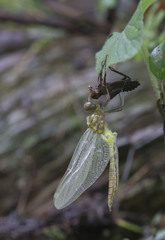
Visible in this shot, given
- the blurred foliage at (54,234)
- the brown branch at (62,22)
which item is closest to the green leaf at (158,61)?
the blurred foliage at (54,234)

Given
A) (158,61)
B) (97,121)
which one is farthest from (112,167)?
(158,61)

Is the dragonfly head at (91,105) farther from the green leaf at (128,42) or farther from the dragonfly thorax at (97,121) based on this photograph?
the green leaf at (128,42)

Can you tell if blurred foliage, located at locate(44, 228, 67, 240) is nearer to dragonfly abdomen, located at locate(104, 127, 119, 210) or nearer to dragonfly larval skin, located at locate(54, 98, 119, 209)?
dragonfly larval skin, located at locate(54, 98, 119, 209)

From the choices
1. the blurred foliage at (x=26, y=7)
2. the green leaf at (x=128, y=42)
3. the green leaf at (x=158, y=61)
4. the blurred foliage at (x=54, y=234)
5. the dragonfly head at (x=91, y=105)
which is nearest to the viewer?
the green leaf at (x=128, y=42)

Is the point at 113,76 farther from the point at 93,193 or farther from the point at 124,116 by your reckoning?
the point at 93,193

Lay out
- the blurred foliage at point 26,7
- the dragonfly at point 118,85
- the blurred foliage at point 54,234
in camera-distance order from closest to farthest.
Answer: the dragonfly at point 118,85, the blurred foliage at point 54,234, the blurred foliage at point 26,7

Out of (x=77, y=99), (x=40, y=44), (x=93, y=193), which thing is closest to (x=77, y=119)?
(x=77, y=99)

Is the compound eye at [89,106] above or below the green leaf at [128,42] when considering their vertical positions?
below

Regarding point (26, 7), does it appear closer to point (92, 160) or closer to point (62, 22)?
point (62, 22)
